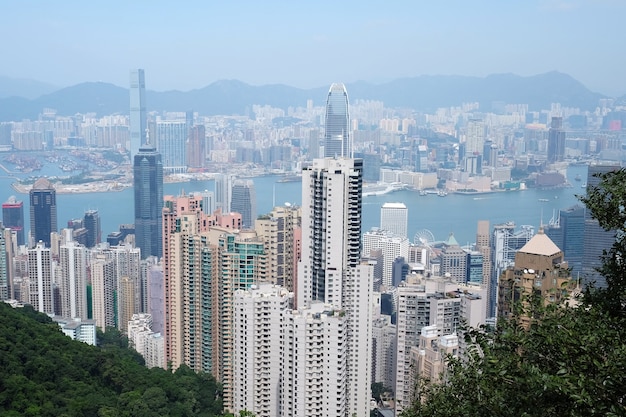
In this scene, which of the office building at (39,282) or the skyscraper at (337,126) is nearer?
the office building at (39,282)

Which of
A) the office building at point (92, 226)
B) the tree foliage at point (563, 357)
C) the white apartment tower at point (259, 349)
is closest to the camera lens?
the tree foliage at point (563, 357)

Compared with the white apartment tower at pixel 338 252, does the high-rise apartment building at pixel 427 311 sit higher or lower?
lower

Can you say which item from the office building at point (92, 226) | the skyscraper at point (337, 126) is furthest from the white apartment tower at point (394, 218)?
the office building at point (92, 226)

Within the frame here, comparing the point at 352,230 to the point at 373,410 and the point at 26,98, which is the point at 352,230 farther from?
the point at 26,98

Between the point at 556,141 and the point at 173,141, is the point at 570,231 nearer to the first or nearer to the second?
the point at 556,141

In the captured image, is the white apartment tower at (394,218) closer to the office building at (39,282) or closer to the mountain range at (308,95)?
the mountain range at (308,95)

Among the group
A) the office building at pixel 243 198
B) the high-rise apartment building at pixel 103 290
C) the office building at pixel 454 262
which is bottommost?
the high-rise apartment building at pixel 103 290

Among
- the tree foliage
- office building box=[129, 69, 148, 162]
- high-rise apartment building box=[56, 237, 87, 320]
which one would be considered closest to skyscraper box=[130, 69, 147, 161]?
office building box=[129, 69, 148, 162]
